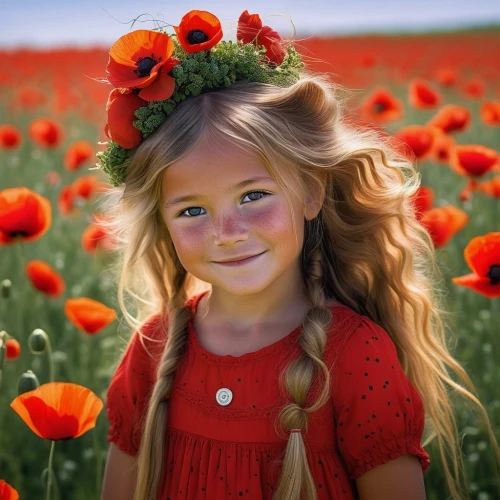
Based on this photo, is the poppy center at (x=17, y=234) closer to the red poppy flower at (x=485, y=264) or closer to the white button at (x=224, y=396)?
the white button at (x=224, y=396)

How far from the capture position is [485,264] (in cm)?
227

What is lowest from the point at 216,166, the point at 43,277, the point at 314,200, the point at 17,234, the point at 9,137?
the point at 9,137

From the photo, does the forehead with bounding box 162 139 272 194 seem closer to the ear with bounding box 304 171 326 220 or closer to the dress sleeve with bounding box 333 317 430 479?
the ear with bounding box 304 171 326 220

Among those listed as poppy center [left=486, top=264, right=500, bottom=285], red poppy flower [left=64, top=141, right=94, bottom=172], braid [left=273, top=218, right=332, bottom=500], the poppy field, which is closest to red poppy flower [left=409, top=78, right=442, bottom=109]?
the poppy field

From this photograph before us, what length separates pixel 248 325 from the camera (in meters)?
2.08

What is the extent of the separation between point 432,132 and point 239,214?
1.72 m

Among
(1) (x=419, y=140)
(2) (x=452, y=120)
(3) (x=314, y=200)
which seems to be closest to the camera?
(3) (x=314, y=200)

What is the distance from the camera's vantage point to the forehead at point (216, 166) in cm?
188

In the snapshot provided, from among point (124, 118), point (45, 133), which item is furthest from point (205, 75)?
point (45, 133)

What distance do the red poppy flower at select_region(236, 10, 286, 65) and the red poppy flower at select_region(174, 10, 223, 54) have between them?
0.47 feet

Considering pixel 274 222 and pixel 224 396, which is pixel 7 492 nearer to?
pixel 224 396

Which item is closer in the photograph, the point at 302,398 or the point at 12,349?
the point at 302,398

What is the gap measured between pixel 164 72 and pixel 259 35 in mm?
298

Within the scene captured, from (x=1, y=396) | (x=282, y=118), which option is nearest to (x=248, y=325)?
(x=282, y=118)
